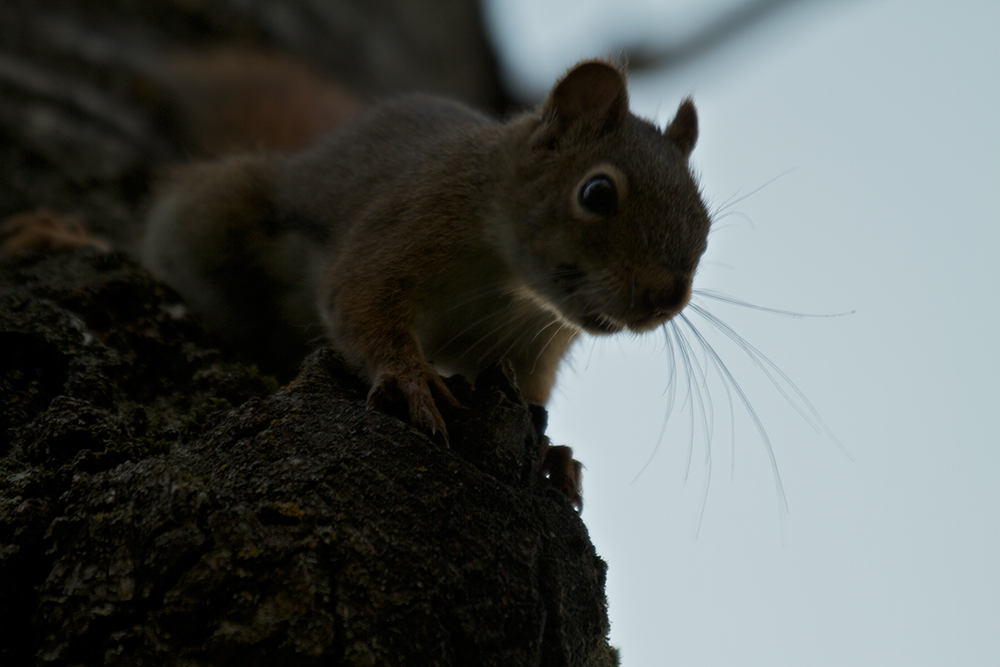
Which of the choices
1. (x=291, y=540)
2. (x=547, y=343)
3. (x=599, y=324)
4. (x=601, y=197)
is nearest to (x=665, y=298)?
(x=599, y=324)

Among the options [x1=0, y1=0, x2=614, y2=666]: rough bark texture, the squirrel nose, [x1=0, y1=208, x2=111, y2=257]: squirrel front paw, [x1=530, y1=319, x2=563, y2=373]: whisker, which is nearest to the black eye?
the squirrel nose

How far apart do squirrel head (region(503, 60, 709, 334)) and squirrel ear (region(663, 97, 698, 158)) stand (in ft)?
0.43

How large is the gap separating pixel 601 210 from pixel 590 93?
51cm

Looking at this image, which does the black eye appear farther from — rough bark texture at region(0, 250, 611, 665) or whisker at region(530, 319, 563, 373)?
rough bark texture at region(0, 250, 611, 665)

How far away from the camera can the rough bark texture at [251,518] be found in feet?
4.22

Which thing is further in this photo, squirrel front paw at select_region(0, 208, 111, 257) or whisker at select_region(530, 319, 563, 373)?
whisker at select_region(530, 319, 563, 373)

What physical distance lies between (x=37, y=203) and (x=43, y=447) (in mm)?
1702

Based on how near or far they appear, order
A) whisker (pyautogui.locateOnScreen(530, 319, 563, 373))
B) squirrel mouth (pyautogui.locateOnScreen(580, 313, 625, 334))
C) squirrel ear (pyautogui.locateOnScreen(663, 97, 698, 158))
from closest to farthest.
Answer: squirrel mouth (pyautogui.locateOnScreen(580, 313, 625, 334)) → whisker (pyautogui.locateOnScreen(530, 319, 563, 373)) → squirrel ear (pyautogui.locateOnScreen(663, 97, 698, 158))

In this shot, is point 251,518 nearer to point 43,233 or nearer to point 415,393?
point 415,393

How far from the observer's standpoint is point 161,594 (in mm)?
1307

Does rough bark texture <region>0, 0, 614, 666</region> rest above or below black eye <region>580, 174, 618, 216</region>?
below

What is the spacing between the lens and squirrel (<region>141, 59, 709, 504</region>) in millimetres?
2232

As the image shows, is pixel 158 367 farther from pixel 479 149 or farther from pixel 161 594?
pixel 479 149

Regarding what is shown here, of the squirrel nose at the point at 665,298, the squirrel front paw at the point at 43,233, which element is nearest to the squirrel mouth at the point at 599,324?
the squirrel nose at the point at 665,298
